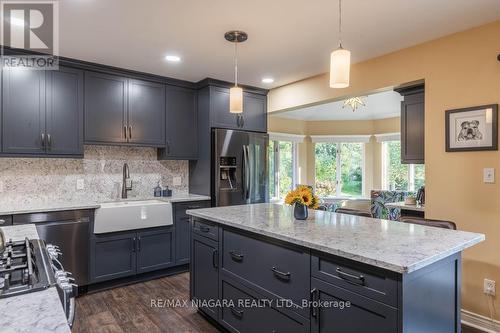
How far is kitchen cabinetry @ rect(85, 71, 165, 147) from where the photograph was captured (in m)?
3.49

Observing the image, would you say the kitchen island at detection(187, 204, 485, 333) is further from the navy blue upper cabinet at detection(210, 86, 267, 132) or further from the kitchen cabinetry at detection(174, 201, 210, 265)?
the navy blue upper cabinet at detection(210, 86, 267, 132)

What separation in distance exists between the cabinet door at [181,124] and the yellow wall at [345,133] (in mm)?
2924

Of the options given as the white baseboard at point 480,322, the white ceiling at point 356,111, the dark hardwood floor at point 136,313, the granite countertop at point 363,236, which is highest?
the white ceiling at point 356,111

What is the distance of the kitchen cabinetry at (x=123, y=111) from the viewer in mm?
3492

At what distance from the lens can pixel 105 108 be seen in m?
3.57

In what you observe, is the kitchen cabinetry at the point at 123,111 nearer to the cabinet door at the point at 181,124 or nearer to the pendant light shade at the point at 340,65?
the cabinet door at the point at 181,124

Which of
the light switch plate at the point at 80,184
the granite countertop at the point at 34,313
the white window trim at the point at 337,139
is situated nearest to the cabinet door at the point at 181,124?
the light switch plate at the point at 80,184

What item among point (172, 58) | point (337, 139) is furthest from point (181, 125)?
point (337, 139)

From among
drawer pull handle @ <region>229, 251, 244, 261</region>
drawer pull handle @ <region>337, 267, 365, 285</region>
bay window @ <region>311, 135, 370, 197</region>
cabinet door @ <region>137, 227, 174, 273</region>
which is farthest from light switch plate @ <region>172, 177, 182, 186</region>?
bay window @ <region>311, 135, 370, 197</region>

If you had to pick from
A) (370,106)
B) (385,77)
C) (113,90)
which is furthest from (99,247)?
(370,106)

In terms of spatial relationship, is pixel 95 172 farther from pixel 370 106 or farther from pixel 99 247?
pixel 370 106

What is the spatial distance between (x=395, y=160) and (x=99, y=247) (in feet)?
19.7

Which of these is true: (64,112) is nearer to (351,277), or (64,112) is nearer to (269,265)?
(269,265)

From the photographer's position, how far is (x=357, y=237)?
67.5 inches
